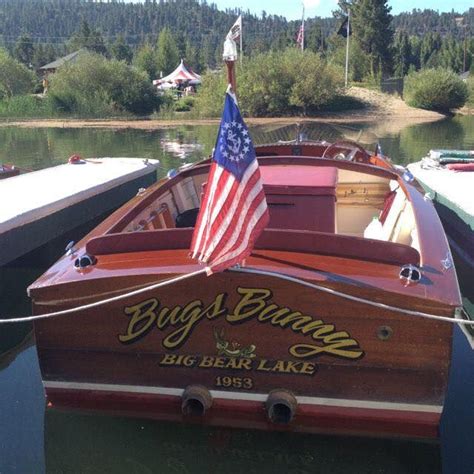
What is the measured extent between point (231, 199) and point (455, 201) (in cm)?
545

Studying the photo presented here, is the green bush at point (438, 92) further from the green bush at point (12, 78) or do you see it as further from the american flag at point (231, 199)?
the american flag at point (231, 199)

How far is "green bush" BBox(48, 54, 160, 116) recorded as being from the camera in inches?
1534

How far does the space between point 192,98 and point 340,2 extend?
29401mm

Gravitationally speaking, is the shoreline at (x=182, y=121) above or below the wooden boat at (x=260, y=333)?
below

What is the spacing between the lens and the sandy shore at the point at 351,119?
106 ft

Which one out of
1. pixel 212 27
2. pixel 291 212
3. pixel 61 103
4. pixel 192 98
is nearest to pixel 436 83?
pixel 192 98

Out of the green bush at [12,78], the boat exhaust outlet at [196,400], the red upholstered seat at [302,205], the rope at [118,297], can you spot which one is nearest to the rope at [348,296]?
the rope at [118,297]

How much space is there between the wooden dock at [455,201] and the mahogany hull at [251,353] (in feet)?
13.7

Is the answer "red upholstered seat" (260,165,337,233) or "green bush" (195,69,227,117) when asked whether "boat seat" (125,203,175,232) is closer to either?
"red upholstered seat" (260,165,337,233)

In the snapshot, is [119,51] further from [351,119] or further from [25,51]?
[351,119]

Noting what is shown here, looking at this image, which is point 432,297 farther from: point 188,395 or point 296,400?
point 188,395

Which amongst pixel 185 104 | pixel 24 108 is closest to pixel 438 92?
A: pixel 185 104

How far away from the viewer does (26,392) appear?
4391 mm

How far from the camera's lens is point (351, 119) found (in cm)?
3612
